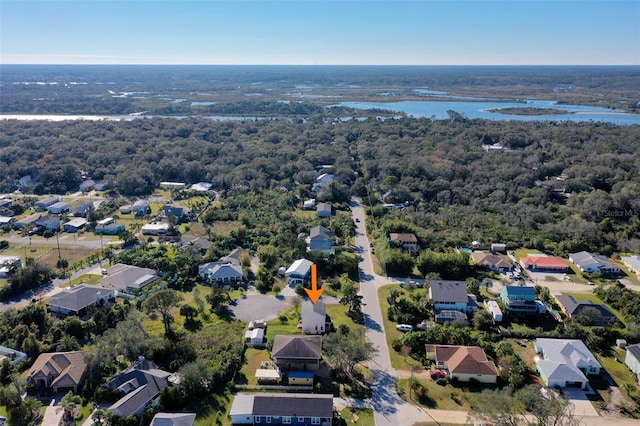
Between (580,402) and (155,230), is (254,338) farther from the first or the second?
(155,230)

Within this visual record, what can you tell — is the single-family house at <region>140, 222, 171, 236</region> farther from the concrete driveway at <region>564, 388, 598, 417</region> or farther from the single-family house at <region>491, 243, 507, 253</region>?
the concrete driveway at <region>564, 388, 598, 417</region>

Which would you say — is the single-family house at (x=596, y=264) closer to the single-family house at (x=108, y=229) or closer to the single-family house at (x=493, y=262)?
the single-family house at (x=493, y=262)

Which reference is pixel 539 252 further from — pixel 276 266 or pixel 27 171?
pixel 27 171

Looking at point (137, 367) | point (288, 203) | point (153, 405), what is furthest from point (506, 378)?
point (288, 203)

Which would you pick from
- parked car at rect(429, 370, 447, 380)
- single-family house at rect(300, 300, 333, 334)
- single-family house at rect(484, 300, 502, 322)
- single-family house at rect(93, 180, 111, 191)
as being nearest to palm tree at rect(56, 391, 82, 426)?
single-family house at rect(300, 300, 333, 334)

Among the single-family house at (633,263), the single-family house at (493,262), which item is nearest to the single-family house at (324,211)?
the single-family house at (493,262)

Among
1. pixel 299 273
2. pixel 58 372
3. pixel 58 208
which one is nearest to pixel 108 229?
pixel 58 208
